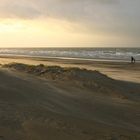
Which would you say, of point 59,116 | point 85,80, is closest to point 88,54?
point 85,80

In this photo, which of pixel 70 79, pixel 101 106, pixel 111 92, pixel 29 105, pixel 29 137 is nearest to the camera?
pixel 29 137

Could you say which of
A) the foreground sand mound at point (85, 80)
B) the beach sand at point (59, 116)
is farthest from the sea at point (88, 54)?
the beach sand at point (59, 116)

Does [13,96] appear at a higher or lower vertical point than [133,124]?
higher

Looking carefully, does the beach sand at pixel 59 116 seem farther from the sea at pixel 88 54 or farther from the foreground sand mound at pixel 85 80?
the sea at pixel 88 54

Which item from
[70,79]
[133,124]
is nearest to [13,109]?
[133,124]

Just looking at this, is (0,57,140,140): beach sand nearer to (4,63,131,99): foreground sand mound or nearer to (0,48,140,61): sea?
(4,63,131,99): foreground sand mound

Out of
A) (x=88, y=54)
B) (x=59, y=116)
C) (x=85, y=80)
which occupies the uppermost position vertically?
(x=59, y=116)

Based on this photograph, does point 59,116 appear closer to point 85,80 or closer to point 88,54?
point 85,80

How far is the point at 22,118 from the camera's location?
6.85m

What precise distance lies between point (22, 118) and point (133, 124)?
10.3 ft

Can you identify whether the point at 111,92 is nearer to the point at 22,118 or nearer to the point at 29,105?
the point at 29,105

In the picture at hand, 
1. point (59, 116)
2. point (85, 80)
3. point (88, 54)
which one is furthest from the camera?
point (88, 54)

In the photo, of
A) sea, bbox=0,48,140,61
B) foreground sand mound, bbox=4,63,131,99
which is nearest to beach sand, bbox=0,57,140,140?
foreground sand mound, bbox=4,63,131,99

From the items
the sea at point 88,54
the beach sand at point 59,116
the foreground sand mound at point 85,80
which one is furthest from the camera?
the sea at point 88,54
